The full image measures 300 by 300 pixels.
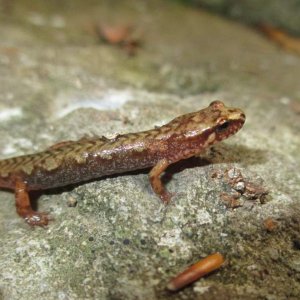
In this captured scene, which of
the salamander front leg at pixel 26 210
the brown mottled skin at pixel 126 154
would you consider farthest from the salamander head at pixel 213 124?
the salamander front leg at pixel 26 210

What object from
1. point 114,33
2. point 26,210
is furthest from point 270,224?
point 114,33

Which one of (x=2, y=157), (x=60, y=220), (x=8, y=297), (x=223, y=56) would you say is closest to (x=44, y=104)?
(x=2, y=157)

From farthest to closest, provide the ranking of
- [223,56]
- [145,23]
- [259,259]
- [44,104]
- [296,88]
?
1. [145,23]
2. [223,56]
3. [296,88]
4. [44,104]
5. [259,259]

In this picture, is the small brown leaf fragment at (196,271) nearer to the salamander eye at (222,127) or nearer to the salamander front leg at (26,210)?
the salamander eye at (222,127)

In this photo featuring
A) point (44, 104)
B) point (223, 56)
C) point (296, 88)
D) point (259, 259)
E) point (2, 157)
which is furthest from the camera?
point (223, 56)

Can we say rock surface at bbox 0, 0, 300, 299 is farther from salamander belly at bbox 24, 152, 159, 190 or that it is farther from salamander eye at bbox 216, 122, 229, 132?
salamander eye at bbox 216, 122, 229, 132

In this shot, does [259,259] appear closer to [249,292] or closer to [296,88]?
[249,292]
